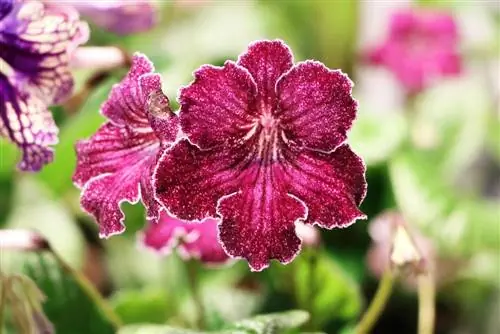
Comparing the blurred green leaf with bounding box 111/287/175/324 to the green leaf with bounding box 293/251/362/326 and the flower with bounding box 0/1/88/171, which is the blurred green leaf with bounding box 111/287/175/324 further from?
the flower with bounding box 0/1/88/171

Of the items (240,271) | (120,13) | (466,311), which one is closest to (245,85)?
(120,13)

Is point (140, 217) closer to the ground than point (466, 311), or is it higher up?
higher up

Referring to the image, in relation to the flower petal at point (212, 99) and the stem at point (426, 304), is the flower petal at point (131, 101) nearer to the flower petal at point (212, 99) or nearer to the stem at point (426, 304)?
the flower petal at point (212, 99)

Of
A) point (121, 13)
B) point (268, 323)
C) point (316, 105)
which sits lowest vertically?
point (268, 323)

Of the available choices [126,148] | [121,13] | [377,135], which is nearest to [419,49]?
[377,135]

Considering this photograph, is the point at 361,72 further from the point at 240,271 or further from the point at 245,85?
the point at 245,85

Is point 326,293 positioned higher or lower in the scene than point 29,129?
lower

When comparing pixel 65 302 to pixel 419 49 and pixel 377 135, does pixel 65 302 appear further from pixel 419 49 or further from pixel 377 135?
pixel 419 49
